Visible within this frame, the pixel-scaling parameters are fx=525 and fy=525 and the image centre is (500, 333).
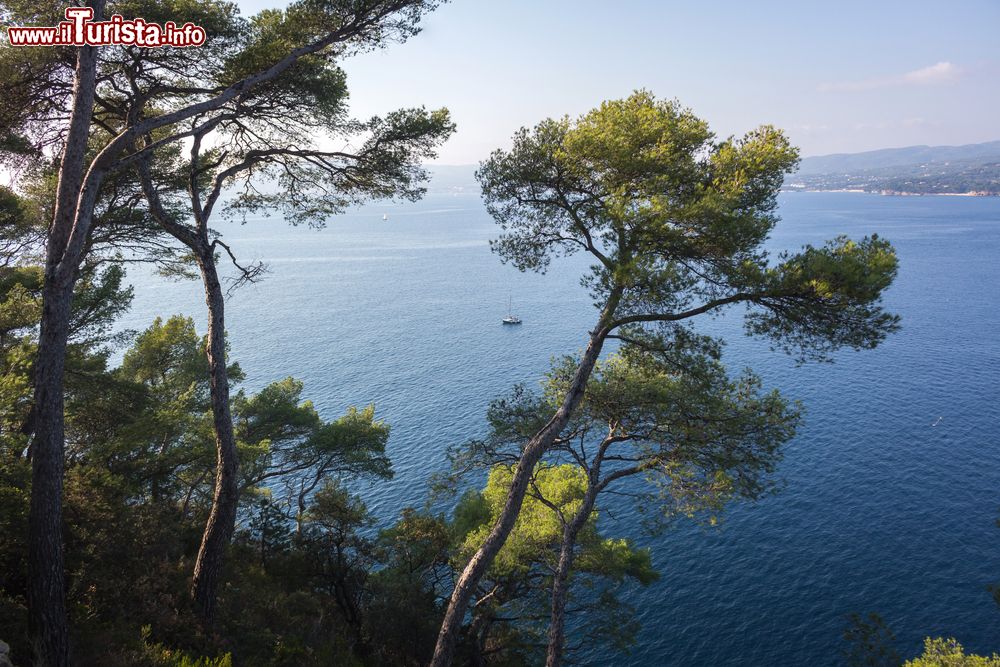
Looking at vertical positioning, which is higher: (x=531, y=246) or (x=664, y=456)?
(x=531, y=246)

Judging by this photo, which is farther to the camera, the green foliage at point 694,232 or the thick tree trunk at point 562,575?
the thick tree trunk at point 562,575

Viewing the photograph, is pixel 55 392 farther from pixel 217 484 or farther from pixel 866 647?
pixel 866 647

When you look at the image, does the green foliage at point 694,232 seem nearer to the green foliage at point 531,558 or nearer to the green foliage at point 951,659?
the green foliage at point 951,659

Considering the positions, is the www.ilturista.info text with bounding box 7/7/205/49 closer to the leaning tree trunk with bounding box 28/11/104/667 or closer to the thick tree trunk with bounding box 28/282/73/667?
the leaning tree trunk with bounding box 28/11/104/667

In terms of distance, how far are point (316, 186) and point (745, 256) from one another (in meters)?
8.30

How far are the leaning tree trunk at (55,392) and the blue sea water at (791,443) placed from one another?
1697 cm

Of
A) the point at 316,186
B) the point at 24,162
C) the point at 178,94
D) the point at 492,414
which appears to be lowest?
the point at 492,414

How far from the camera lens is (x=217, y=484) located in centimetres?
830

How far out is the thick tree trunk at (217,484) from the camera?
322 inches

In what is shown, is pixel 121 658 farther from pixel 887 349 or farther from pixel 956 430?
pixel 887 349

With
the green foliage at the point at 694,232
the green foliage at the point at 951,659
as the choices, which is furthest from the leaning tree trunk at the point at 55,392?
the green foliage at the point at 951,659

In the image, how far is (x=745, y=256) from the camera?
7.89 metres

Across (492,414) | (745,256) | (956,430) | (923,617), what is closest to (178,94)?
(492,414)

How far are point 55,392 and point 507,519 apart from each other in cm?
640
